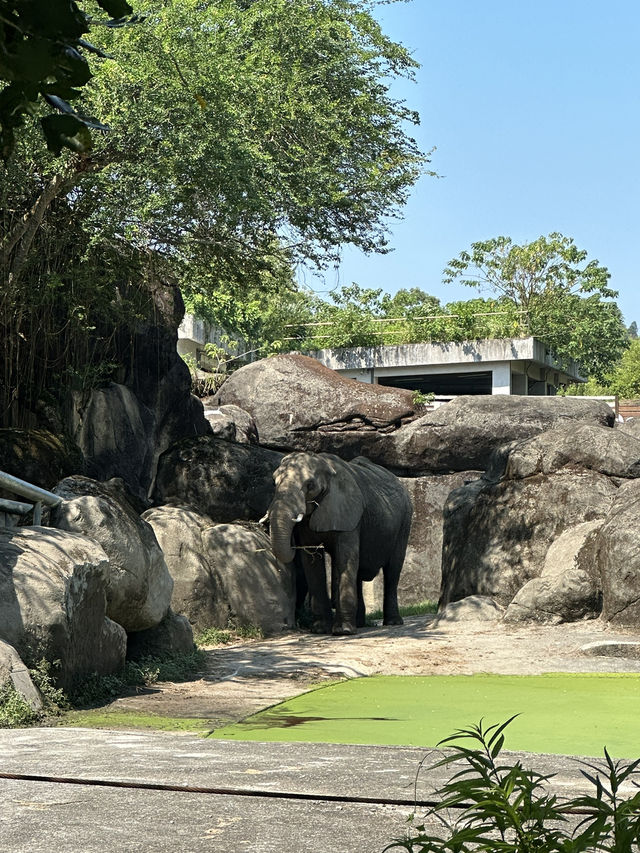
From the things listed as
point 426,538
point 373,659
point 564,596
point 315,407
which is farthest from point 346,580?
point 315,407

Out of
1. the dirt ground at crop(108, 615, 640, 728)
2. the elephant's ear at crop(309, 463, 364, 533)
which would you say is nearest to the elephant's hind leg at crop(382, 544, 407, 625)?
the elephant's ear at crop(309, 463, 364, 533)

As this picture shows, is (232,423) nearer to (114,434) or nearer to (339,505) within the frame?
(114,434)

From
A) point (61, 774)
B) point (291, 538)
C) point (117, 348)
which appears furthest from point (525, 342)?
point (61, 774)

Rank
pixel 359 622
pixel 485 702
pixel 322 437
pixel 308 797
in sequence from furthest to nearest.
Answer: pixel 322 437 → pixel 359 622 → pixel 485 702 → pixel 308 797

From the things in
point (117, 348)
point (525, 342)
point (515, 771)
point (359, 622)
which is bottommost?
point (359, 622)

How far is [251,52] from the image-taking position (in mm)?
15992

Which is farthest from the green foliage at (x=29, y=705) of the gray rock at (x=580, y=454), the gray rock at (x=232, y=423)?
the gray rock at (x=232, y=423)

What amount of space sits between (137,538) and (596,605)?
18.1ft

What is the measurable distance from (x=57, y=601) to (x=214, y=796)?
13.8 feet

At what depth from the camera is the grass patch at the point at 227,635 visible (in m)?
12.6

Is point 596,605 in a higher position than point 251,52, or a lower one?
lower

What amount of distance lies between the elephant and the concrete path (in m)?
8.59

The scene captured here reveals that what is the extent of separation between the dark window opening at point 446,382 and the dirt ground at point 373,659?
82.2ft

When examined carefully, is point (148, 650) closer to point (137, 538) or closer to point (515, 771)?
point (137, 538)
